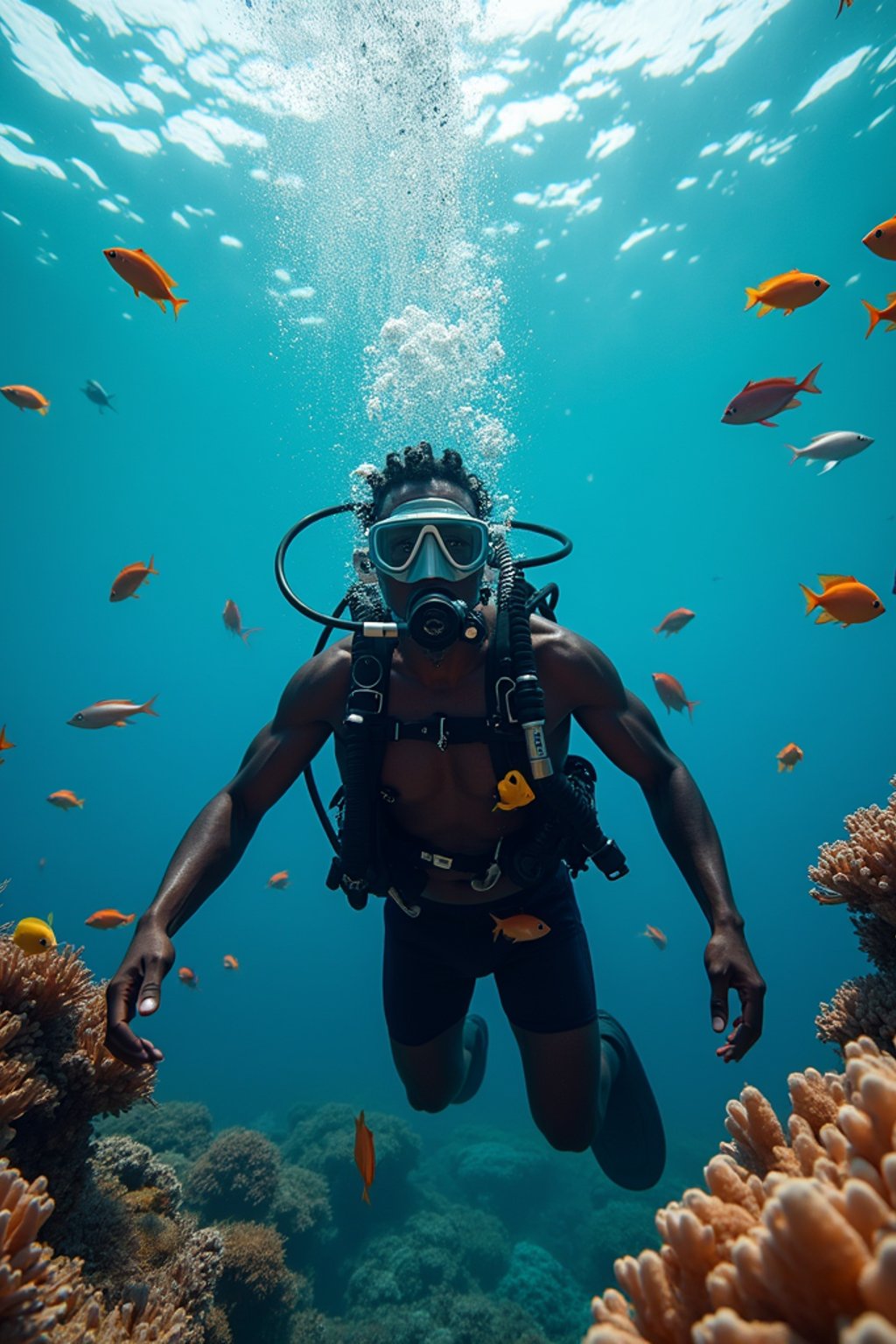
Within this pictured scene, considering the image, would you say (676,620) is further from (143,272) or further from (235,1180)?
(235,1180)

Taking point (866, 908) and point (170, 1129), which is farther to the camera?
point (170, 1129)

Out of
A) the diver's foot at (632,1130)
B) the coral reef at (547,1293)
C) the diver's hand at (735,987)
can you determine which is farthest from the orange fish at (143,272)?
the coral reef at (547,1293)

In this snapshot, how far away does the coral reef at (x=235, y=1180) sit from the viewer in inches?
314

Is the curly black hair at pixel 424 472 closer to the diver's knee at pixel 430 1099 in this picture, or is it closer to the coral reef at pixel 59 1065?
the coral reef at pixel 59 1065

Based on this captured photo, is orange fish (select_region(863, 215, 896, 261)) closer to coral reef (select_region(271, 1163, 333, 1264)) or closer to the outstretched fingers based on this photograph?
the outstretched fingers

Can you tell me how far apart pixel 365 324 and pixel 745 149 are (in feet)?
42.8

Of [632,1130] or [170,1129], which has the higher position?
[170,1129]

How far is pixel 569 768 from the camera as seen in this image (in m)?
3.84

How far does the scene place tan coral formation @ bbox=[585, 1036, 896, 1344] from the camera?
2.81ft

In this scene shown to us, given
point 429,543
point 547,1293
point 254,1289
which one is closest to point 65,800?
point 254,1289

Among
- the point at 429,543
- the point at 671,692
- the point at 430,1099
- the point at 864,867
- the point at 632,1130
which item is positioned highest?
the point at 671,692

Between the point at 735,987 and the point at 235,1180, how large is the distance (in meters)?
8.94

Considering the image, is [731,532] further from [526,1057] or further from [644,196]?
[526,1057]

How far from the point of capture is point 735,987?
8.03 feet
